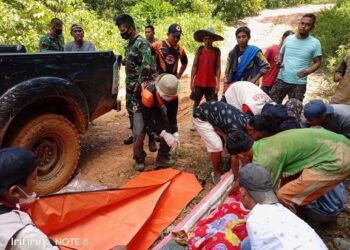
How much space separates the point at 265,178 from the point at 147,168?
242 centimetres

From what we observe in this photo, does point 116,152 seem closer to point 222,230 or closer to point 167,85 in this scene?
point 167,85

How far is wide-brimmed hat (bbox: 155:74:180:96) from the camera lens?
3662mm

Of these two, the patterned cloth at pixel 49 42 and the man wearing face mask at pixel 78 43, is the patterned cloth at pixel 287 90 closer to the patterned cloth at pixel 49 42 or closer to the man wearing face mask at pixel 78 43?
the man wearing face mask at pixel 78 43

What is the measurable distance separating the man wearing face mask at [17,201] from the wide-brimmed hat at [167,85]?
214 cm

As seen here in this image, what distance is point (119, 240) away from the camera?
289 centimetres

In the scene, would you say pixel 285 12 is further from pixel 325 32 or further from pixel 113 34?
pixel 113 34

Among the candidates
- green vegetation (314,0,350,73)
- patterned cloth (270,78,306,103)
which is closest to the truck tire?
patterned cloth (270,78,306,103)

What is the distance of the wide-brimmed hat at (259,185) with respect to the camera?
2029 mm

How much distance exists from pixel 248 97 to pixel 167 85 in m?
0.94

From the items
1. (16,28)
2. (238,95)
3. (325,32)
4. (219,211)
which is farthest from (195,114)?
(325,32)

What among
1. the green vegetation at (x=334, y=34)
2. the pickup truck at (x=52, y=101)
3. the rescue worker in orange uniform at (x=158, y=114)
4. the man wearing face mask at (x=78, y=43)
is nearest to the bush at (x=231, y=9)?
the green vegetation at (x=334, y=34)

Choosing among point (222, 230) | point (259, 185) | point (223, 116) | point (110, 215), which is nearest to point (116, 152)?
point (110, 215)

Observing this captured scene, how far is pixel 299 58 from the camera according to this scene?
188 inches

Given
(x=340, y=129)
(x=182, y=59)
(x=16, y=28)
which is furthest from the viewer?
(x=16, y=28)
